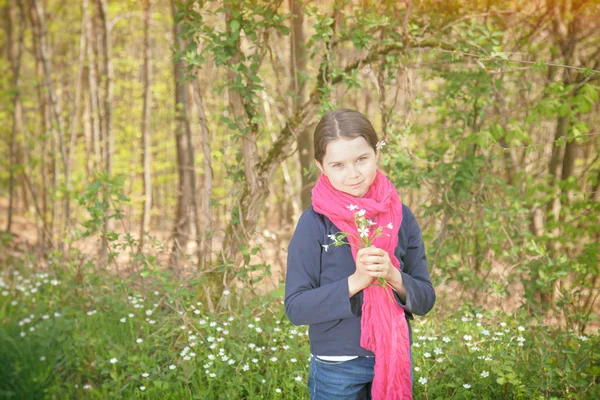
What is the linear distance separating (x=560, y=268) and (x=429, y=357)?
160cm

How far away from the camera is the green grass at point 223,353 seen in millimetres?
3033

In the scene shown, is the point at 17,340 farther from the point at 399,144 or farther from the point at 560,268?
the point at 560,268

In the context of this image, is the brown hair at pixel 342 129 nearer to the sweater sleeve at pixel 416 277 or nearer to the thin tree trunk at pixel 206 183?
the sweater sleeve at pixel 416 277

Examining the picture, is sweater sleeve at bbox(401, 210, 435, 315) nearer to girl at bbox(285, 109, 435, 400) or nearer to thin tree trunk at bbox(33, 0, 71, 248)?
girl at bbox(285, 109, 435, 400)

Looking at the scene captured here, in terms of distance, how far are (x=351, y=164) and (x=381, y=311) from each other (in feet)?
1.73

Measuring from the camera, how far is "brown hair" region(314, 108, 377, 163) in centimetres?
198

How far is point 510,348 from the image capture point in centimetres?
334

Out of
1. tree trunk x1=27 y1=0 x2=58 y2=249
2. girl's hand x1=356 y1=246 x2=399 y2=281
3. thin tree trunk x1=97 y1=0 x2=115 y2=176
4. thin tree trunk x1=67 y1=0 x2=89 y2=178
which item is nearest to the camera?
girl's hand x1=356 y1=246 x2=399 y2=281

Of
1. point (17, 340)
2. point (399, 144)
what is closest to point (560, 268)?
point (399, 144)

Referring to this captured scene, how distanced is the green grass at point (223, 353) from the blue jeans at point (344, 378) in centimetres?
106

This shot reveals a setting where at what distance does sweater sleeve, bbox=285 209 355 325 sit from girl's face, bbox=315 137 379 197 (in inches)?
6.6

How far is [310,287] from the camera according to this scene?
1.97m

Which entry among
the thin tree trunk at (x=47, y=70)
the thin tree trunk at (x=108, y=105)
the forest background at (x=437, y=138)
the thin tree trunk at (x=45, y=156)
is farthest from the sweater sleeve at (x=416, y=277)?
the thin tree trunk at (x=108, y=105)

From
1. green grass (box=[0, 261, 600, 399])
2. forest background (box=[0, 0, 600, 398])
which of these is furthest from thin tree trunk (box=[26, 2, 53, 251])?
green grass (box=[0, 261, 600, 399])
